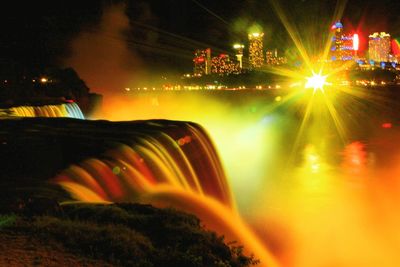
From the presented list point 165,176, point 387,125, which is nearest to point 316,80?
point 387,125

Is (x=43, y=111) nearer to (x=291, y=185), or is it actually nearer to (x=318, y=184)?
(x=291, y=185)

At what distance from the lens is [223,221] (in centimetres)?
842

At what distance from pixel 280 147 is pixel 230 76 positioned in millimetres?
62523

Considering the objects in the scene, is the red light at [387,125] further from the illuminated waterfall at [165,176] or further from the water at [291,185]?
the illuminated waterfall at [165,176]

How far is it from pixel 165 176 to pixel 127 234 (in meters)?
4.27

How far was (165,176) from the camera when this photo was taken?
8828 mm

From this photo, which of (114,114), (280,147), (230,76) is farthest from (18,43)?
(230,76)

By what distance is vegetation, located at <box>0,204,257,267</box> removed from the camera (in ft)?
13.9

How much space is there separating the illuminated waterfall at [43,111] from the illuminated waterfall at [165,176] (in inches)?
205

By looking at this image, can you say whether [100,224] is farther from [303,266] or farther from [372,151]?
[372,151]

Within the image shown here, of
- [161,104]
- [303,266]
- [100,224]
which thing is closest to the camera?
[100,224]

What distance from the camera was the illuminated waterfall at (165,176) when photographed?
7254 millimetres

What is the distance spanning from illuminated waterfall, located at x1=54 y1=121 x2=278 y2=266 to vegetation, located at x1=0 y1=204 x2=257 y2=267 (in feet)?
3.91

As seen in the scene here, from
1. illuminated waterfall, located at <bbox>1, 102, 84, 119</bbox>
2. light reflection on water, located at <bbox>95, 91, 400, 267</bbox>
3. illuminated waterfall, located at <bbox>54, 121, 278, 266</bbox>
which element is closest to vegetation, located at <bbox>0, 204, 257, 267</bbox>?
illuminated waterfall, located at <bbox>54, 121, 278, 266</bbox>
